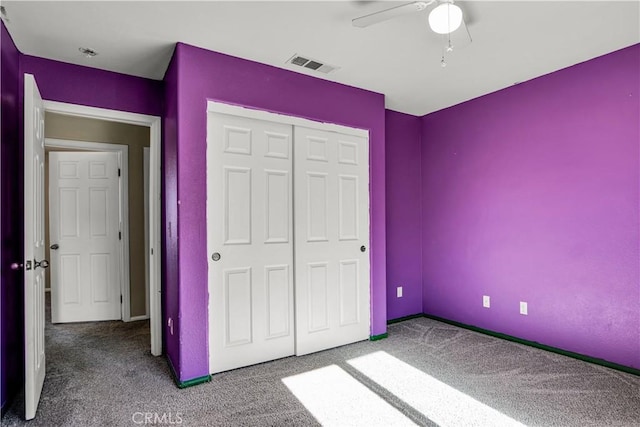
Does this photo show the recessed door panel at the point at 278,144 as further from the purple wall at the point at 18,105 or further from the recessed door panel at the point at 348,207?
the purple wall at the point at 18,105

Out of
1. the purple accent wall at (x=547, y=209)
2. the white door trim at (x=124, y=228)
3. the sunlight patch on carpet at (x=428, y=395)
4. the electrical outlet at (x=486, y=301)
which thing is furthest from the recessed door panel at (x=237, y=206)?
the electrical outlet at (x=486, y=301)

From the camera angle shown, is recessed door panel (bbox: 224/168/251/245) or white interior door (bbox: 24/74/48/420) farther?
recessed door panel (bbox: 224/168/251/245)

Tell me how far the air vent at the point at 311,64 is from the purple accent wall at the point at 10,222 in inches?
73.5

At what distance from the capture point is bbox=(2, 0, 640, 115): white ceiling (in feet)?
6.87

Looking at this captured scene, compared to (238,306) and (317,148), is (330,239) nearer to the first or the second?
(317,148)

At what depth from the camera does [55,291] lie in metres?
4.01

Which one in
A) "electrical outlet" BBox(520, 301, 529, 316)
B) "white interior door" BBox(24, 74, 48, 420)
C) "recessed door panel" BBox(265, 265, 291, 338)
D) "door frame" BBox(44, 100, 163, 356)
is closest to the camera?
"white interior door" BBox(24, 74, 48, 420)

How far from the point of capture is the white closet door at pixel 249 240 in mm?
2637

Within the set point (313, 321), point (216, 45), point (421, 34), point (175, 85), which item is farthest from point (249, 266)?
point (421, 34)

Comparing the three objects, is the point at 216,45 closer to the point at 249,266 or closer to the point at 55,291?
the point at 249,266

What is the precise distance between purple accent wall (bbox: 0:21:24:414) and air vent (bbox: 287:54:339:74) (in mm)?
1866

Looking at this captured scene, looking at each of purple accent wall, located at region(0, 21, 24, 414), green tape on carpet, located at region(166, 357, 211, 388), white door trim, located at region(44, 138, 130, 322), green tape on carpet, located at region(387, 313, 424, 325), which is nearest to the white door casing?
purple accent wall, located at region(0, 21, 24, 414)

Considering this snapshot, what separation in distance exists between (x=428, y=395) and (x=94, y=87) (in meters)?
3.42

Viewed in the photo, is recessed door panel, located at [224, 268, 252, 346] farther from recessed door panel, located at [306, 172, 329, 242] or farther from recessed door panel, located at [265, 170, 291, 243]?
recessed door panel, located at [306, 172, 329, 242]
